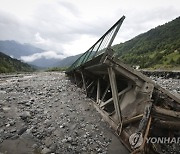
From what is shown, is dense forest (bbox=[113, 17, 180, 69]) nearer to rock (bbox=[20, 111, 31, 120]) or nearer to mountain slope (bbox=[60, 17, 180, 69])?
mountain slope (bbox=[60, 17, 180, 69])

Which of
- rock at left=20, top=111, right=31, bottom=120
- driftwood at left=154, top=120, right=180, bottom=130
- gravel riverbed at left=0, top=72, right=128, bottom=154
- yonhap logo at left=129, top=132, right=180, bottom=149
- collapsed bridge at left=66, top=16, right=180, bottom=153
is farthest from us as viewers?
rock at left=20, top=111, right=31, bottom=120

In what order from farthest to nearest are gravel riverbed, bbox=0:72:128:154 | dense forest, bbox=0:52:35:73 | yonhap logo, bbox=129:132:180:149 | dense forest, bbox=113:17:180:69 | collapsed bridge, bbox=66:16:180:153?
dense forest, bbox=0:52:35:73 → dense forest, bbox=113:17:180:69 → gravel riverbed, bbox=0:72:128:154 → collapsed bridge, bbox=66:16:180:153 → yonhap logo, bbox=129:132:180:149

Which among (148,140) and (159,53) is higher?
(159,53)

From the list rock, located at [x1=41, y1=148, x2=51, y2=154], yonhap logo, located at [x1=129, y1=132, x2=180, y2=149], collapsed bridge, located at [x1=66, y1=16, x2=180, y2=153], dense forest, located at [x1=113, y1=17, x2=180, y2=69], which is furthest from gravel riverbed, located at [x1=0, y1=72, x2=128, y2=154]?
dense forest, located at [x1=113, y1=17, x2=180, y2=69]

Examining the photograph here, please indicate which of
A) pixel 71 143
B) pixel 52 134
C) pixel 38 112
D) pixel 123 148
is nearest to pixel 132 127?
pixel 123 148

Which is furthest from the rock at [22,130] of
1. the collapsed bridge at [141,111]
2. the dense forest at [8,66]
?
the dense forest at [8,66]

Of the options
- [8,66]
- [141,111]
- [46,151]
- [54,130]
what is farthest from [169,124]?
[8,66]

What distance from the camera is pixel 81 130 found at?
29.5 ft

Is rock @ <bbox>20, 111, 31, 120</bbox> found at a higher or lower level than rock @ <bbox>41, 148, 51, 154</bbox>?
higher

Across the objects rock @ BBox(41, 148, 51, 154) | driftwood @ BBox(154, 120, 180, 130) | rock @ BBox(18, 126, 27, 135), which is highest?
driftwood @ BBox(154, 120, 180, 130)

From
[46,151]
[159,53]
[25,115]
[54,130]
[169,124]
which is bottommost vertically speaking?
[46,151]

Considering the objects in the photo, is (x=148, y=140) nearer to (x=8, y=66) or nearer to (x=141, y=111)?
(x=141, y=111)

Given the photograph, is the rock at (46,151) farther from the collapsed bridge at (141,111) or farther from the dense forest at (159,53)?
the dense forest at (159,53)

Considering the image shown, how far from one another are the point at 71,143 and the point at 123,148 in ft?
5.43
